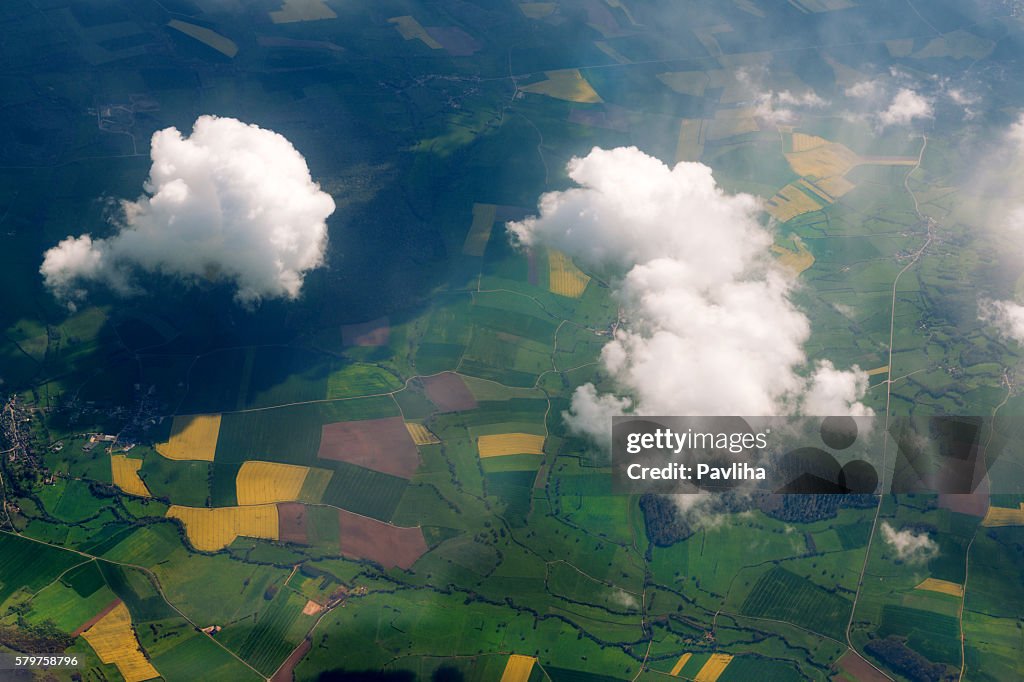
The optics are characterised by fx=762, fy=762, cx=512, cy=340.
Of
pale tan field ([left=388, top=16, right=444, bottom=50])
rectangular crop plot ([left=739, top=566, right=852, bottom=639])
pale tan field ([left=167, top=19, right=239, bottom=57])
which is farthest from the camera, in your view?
pale tan field ([left=388, top=16, right=444, bottom=50])

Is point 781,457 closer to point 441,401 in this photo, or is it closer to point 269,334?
point 441,401

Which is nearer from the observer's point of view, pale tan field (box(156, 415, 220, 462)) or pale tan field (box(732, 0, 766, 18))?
pale tan field (box(156, 415, 220, 462))

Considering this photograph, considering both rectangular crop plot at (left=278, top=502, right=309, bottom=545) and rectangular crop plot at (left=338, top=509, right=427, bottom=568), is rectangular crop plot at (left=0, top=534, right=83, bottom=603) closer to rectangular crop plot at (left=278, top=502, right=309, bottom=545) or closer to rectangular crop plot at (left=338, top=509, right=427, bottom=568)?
rectangular crop plot at (left=278, top=502, right=309, bottom=545)

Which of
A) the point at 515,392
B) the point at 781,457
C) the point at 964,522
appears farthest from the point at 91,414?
the point at 964,522

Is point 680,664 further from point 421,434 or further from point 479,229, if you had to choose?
point 479,229

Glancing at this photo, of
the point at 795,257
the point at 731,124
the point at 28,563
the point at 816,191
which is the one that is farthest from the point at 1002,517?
the point at 28,563

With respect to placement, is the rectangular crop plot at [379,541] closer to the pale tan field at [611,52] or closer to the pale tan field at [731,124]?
the pale tan field at [731,124]

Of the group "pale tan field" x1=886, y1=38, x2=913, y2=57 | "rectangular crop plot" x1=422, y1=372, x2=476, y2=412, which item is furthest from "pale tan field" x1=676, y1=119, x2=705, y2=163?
"rectangular crop plot" x1=422, y1=372, x2=476, y2=412
